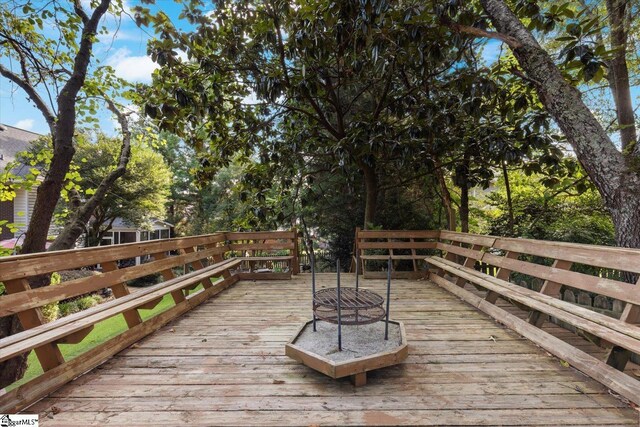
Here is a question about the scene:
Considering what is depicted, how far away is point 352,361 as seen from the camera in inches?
85.9

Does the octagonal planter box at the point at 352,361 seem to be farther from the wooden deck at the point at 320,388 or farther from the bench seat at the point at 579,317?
the bench seat at the point at 579,317

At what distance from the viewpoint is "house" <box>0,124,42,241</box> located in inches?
502

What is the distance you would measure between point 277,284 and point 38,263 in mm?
3949

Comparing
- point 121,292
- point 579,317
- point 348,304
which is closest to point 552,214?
point 579,317

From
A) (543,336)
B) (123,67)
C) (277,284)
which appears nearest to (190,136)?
(123,67)

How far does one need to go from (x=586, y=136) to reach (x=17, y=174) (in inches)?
655

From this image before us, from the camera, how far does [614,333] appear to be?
1.97m

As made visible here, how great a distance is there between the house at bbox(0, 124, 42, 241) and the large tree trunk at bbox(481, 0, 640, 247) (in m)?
13.5

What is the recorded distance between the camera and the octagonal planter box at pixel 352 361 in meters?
2.15

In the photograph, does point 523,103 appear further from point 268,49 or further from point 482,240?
point 268,49

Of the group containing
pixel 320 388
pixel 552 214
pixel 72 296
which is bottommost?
pixel 320 388

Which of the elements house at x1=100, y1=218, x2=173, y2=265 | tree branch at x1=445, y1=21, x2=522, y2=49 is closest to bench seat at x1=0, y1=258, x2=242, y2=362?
tree branch at x1=445, y1=21, x2=522, y2=49

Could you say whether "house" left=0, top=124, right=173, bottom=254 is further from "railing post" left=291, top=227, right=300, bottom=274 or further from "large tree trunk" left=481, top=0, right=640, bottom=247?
"large tree trunk" left=481, top=0, right=640, bottom=247

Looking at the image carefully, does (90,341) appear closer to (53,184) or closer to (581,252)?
(53,184)
